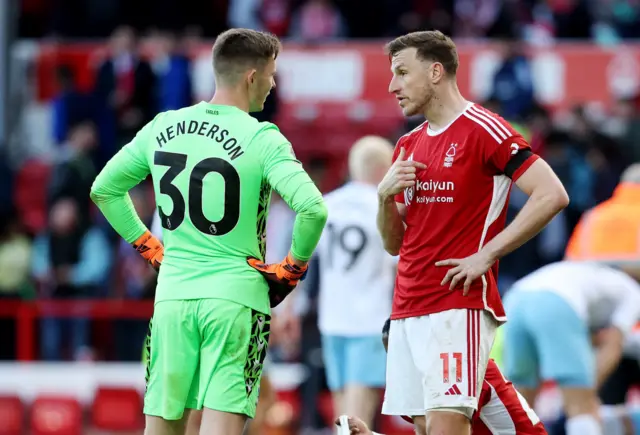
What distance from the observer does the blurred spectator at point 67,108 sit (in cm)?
1795

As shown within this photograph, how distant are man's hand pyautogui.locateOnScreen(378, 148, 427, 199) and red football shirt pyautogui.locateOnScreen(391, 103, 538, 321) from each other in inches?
2.8

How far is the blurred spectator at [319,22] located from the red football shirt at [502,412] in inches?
538

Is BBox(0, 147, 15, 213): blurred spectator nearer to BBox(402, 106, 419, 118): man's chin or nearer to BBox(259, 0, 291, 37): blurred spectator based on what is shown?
BBox(259, 0, 291, 37): blurred spectator

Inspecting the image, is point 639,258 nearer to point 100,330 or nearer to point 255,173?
point 255,173

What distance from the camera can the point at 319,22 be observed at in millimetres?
20156

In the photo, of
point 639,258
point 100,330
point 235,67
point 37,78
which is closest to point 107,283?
point 100,330

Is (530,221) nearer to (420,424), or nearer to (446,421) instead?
(446,421)

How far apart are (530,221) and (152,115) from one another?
12.5 m

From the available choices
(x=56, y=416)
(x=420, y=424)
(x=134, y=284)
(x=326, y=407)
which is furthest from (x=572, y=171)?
(x=420, y=424)

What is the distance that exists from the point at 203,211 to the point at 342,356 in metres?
4.26

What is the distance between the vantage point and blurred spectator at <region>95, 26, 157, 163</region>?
58.5 feet

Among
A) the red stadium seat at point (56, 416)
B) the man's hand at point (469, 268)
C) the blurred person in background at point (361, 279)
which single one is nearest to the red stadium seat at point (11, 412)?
the red stadium seat at point (56, 416)

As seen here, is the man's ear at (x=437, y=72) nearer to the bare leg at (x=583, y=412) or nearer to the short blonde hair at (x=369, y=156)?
the bare leg at (x=583, y=412)

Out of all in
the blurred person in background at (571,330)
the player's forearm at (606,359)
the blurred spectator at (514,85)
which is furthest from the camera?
the blurred spectator at (514,85)
